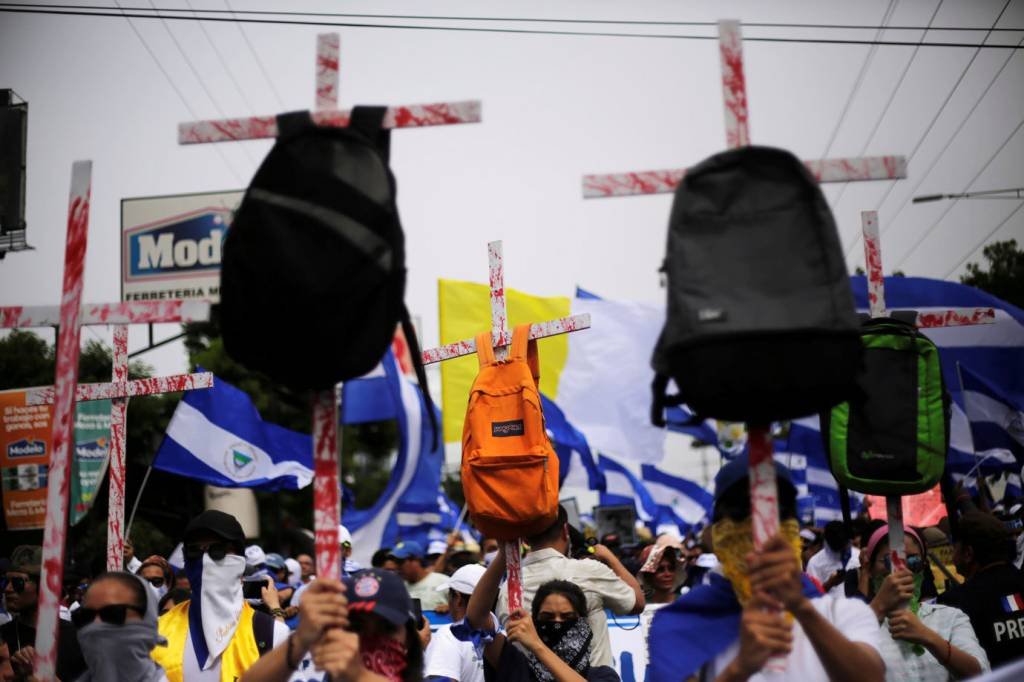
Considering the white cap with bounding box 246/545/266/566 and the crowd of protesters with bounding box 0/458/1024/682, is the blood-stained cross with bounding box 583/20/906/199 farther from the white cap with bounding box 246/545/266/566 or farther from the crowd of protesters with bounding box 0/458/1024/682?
the white cap with bounding box 246/545/266/566

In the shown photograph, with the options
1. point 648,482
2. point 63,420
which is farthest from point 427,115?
point 648,482

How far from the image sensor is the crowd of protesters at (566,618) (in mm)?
3309

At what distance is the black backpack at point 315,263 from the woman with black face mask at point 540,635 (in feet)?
6.95

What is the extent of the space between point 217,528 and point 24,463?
30.4 feet

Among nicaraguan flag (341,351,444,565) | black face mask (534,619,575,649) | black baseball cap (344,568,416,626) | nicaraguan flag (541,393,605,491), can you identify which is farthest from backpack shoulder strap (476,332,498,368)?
nicaraguan flag (341,351,444,565)

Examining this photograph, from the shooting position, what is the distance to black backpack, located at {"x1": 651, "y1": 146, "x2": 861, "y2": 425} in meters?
3.12

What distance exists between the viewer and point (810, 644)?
348 cm

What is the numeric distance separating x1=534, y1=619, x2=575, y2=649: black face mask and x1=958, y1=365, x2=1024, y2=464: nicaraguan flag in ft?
30.5

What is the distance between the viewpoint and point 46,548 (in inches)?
150

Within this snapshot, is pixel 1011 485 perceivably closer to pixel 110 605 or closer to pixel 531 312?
pixel 531 312

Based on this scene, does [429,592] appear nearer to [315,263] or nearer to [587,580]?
[587,580]

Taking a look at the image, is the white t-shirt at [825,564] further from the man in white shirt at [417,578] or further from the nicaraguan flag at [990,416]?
the nicaraguan flag at [990,416]

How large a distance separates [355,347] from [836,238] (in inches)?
58.3

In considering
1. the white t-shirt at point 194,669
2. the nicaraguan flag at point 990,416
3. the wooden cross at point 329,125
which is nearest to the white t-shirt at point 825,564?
the nicaraguan flag at point 990,416
